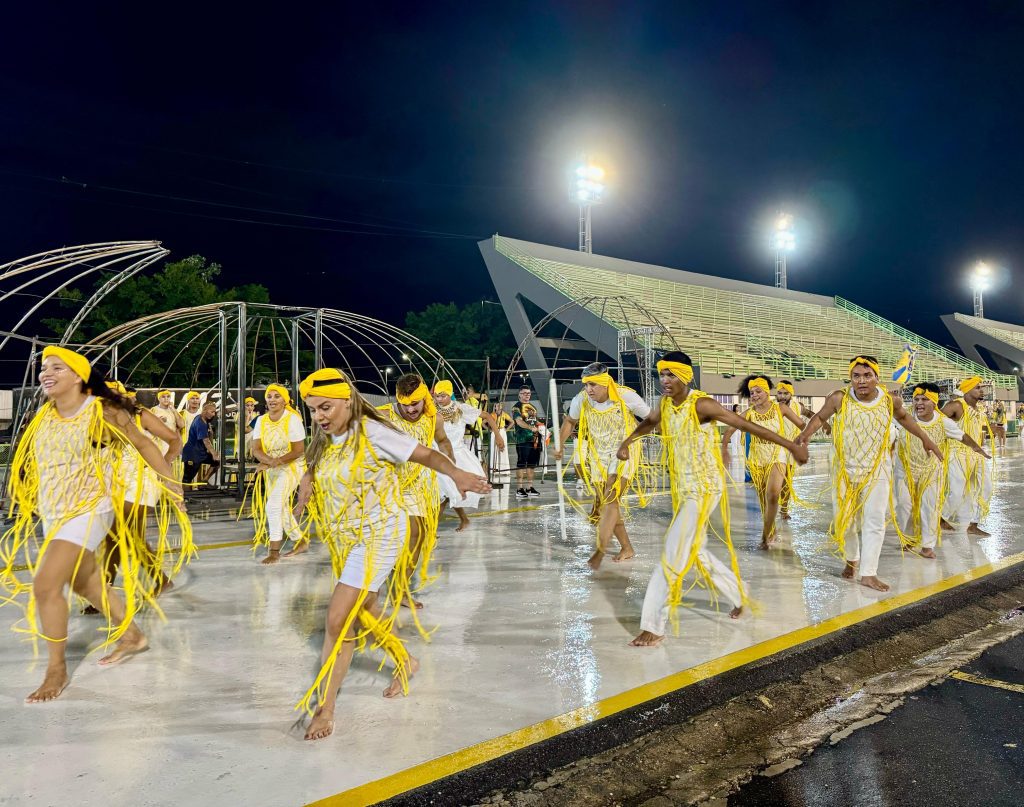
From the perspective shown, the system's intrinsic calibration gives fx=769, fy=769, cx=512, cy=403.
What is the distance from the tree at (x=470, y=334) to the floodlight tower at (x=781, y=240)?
16.1 meters

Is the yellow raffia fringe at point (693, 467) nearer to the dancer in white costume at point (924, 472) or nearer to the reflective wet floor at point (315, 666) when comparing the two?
the reflective wet floor at point (315, 666)

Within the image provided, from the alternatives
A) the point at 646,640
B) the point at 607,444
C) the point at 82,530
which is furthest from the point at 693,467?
the point at 82,530

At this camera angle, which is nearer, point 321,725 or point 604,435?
point 321,725

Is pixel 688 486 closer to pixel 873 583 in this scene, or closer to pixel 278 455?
pixel 873 583

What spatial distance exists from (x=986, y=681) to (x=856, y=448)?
225 cm

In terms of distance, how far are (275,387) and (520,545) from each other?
8.95 ft

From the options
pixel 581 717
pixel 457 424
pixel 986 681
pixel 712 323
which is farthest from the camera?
pixel 712 323

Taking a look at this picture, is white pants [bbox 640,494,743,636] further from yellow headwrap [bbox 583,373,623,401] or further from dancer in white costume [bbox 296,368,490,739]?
yellow headwrap [bbox 583,373,623,401]

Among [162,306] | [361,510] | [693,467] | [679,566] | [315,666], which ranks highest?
[162,306]

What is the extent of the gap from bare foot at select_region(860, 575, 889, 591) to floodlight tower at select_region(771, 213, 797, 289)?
41.1 meters

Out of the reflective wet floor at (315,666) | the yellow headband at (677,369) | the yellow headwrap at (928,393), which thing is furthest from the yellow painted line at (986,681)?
the yellow headwrap at (928,393)

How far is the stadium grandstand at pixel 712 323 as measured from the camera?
29438 mm

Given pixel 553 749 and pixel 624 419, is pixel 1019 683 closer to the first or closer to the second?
pixel 553 749

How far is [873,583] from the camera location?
18.3ft
